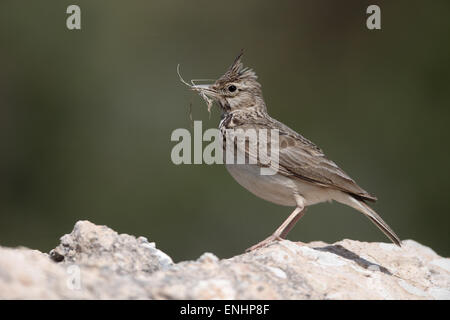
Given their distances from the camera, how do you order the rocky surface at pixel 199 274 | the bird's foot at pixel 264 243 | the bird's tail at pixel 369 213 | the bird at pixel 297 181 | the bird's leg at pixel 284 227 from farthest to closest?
1. the bird at pixel 297 181
2. the bird's tail at pixel 369 213
3. the bird's leg at pixel 284 227
4. the bird's foot at pixel 264 243
5. the rocky surface at pixel 199 274

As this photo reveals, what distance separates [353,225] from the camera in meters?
13.9

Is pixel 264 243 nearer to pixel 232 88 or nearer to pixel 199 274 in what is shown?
pixel 199 274

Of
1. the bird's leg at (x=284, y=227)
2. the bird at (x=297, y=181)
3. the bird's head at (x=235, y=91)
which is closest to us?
the bird's leg at (x=284, y=227)

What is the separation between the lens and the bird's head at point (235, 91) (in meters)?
8.66

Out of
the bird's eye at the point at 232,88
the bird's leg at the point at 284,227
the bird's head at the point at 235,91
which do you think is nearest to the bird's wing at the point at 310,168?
the bird's leg at the point at 284,227

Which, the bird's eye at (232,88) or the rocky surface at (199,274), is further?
the bird's eye at (232,88)

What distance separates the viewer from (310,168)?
7.54 m

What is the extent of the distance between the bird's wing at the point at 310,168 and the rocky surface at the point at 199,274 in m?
0.67

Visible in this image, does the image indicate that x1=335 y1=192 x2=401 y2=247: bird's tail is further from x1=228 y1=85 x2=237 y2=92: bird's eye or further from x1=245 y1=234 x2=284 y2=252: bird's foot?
x1=228 y1=85 x2=237 y2=92: bird's eye

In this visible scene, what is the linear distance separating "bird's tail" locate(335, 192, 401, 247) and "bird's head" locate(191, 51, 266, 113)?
172 centimetres

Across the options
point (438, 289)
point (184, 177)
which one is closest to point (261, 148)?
point (438, 289)

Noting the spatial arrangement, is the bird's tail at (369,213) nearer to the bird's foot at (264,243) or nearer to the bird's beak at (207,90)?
the bird's foot at (264,243)

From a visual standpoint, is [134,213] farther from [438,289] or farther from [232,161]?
[438,289]
